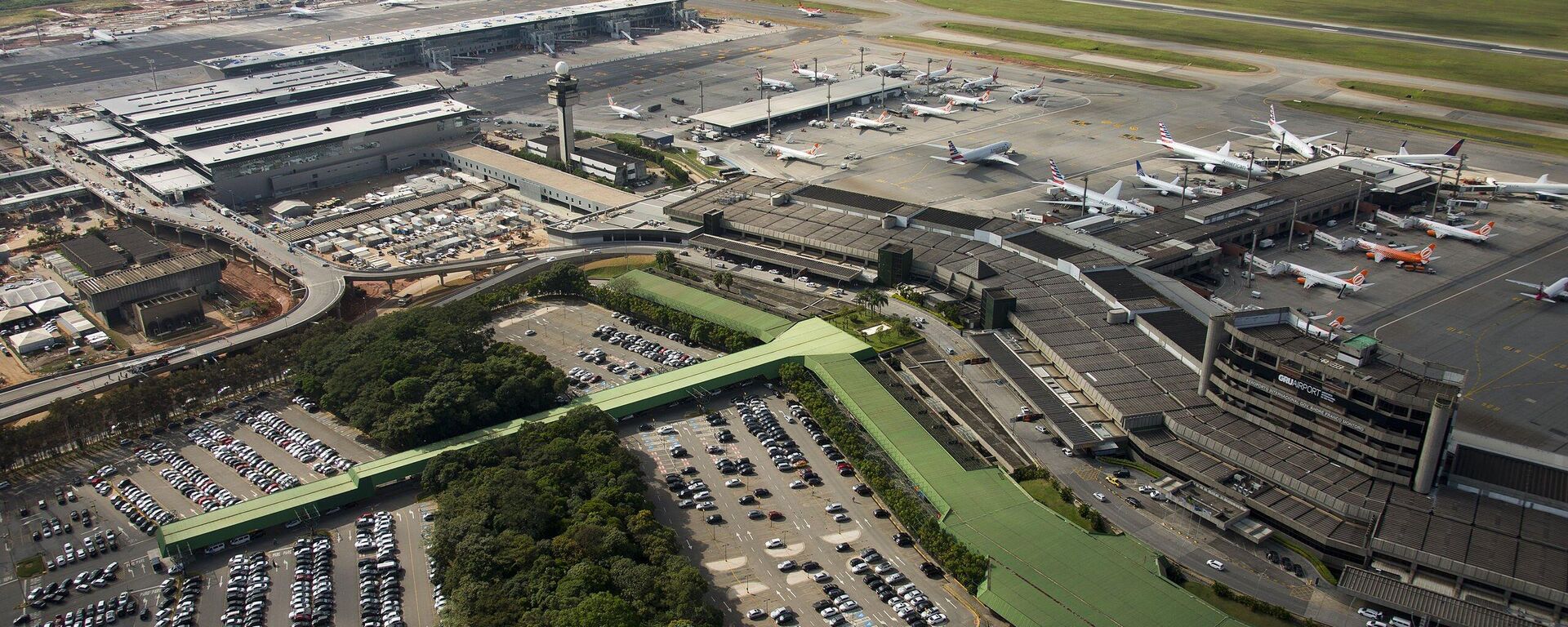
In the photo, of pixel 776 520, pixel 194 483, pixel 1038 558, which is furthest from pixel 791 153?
pixel 1038 558

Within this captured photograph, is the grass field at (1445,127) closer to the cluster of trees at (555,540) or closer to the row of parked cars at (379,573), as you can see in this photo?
the cluster of trees at (555,540)

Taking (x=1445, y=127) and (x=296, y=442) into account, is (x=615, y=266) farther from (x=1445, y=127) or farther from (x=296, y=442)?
(x=1445, y=127)

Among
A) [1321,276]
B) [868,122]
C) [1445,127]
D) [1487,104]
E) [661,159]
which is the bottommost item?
[1321,276]

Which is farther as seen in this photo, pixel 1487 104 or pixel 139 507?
pixel 1487 104

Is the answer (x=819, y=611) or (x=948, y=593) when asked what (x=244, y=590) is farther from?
(x=948, y=593)

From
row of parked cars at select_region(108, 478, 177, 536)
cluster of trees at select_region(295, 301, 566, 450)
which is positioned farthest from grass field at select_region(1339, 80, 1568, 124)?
row of parked cars at select_region(108, 478, 177, 536)

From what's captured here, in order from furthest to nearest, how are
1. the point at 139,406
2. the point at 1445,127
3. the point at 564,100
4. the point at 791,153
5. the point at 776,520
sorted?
the point at 1445,127 → the point at 791,153 → the point at 564,100 → the point at 139,406 → the point at 776,520

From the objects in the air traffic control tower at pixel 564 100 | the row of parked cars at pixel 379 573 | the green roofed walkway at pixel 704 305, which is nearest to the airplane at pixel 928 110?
the air traffic control tower at pixel 564 100
